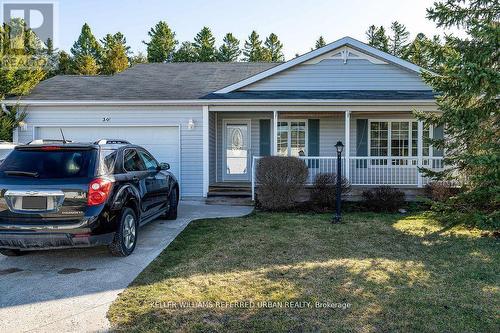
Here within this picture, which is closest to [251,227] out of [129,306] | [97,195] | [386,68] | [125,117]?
[97,195]

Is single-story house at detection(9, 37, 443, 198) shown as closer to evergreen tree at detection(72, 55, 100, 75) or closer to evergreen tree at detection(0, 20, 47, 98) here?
evergreen tree at detection(0, 20, 47, 98)

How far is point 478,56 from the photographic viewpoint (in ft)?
20.8

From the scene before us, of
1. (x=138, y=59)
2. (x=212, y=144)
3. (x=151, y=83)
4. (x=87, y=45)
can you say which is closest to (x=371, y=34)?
(x=138, y=59)

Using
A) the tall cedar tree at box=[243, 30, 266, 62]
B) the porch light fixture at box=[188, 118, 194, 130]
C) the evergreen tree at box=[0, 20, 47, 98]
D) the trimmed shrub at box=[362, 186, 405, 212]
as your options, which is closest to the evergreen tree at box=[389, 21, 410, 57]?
the tall cedar tree at box=[243, 30, 266, 62]

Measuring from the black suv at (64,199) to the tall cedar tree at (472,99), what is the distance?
209 inches

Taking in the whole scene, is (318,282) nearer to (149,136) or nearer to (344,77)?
(149,136)

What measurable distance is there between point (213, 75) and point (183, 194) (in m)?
5.10

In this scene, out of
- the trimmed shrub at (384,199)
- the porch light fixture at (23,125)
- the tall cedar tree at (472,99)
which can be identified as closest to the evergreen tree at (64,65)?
the porch light fixture at (23,125)

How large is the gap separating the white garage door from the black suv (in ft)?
18.5

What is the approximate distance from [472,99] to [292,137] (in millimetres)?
6271

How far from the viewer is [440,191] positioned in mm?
9414

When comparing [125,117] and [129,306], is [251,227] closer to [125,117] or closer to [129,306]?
[129,306]

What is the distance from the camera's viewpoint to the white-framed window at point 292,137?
12664 mm

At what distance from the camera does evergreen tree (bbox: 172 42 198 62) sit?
37.5 meters
